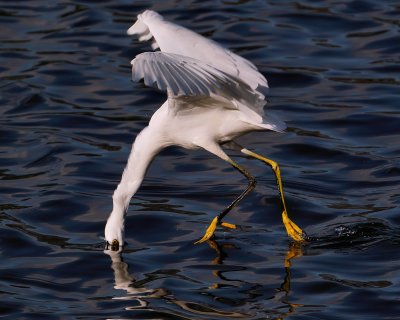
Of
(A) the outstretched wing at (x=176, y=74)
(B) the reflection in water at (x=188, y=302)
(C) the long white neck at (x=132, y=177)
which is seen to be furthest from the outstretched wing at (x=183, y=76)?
(B) the reflection in water at (x=188, y=302)

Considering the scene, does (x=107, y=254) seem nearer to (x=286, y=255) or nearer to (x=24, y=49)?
(x=286, y=255)

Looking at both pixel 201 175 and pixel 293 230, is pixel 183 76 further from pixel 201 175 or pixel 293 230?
pixel 201 175

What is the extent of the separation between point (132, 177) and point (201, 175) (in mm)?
1704

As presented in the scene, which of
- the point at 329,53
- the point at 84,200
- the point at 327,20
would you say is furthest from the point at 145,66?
the point at 327,20

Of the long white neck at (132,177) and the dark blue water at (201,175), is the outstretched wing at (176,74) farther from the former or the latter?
the dark blue water at (201,175)

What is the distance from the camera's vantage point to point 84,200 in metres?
10.4

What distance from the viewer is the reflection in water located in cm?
793

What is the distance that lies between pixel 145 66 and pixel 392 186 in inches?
135

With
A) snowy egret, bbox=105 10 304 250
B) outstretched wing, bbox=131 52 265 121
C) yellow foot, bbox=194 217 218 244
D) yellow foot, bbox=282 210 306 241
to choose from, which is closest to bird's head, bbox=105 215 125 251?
snowy egret, bbox=105 10 304 250

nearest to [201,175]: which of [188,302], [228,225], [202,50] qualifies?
[228,225]

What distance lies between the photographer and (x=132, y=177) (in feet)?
30.8

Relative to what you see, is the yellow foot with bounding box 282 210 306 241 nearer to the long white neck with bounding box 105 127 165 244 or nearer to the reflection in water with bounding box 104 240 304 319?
the reflection in water with bounding box 104 240 304 319

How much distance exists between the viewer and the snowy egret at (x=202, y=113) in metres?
8.50

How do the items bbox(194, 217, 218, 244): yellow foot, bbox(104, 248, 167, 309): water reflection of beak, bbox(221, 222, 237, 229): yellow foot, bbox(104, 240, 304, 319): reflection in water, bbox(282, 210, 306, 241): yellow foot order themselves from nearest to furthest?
bbox(104, 240, 304, 319): reflection in water → bbox(104, 248, 167, 309): water reflection of beak → bbox(282, 210, 306, 241): yellow foot → bbox(194, 217, 218, 244): yellow foot → bbox(221, 222, 237, 229): yellow foot
